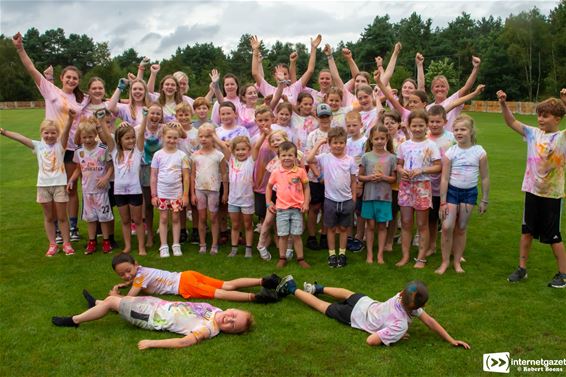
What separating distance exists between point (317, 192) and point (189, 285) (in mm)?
2551

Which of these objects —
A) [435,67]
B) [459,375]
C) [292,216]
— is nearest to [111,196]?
[292,216]

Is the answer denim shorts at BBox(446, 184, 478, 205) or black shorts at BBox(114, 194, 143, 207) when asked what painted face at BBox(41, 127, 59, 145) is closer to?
black shorts at BBox(114, 194, 143, 207)

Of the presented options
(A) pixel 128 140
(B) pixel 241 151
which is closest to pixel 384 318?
(B) pixel 241 151

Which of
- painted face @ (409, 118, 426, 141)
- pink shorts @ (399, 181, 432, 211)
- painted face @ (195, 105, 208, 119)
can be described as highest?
painted face @ (195, 105, 208, 119)

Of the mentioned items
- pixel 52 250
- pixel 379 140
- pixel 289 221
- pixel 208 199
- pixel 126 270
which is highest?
pixel 379 140

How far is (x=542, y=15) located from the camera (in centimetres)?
5947

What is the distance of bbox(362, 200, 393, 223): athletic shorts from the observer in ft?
22.4

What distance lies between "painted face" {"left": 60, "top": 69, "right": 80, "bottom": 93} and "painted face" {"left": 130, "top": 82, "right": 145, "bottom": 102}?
919 mm

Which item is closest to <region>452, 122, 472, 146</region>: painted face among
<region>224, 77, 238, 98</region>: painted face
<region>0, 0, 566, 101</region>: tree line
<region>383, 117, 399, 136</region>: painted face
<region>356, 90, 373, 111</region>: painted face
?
<region>383, 117, 399, 136</region>: painted face

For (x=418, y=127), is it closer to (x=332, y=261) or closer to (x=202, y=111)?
(x=332, y=261)

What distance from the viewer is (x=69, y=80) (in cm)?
759

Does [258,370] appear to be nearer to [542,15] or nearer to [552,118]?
[552,118]

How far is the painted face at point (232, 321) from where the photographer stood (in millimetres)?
4723

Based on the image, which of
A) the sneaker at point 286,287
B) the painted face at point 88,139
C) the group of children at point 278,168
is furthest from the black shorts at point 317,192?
the painted face at point 88,139
